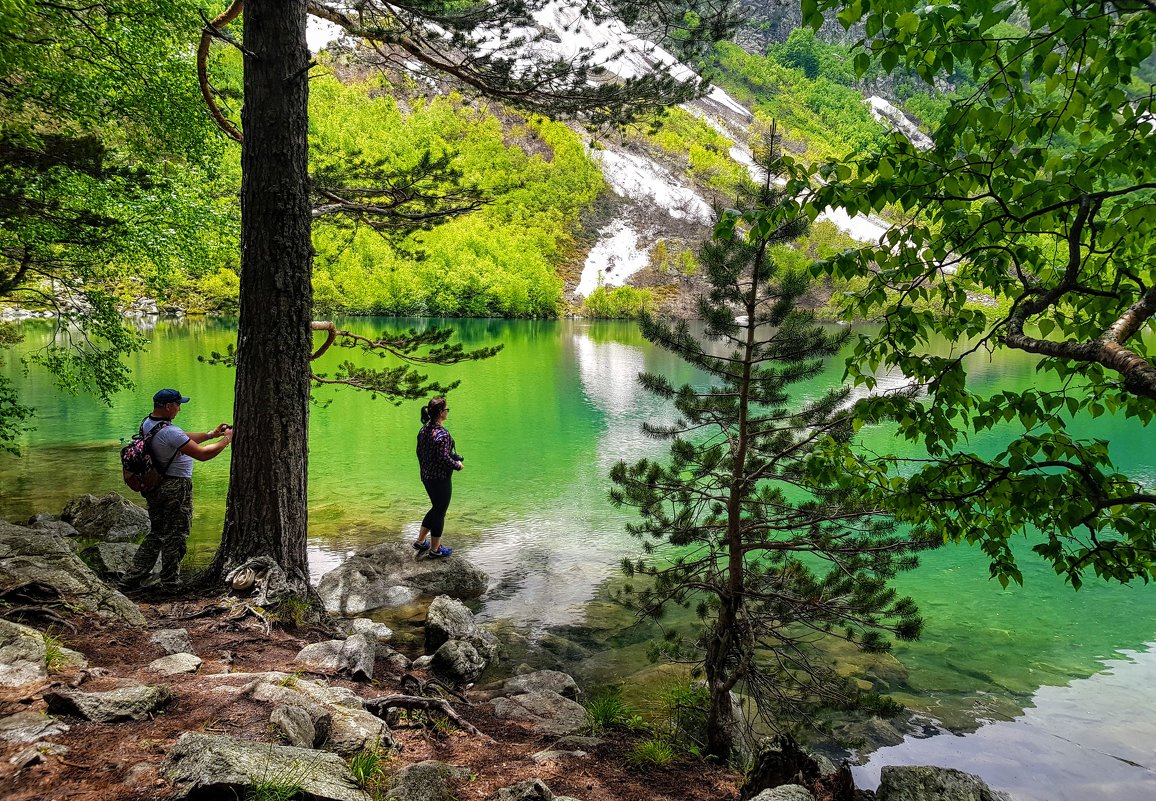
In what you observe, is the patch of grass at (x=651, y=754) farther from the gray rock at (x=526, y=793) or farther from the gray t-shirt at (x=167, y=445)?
the gray t-shirt at (x=167, y=445)

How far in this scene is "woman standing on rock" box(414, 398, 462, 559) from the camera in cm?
937

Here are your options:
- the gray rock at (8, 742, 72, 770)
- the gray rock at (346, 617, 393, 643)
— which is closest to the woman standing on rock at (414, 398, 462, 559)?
the gray rock at (346, 617, 393, 643)

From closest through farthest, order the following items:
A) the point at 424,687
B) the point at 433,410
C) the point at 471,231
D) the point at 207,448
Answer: the point at 424,687, the point at 207,448, the point at 433,410, the point at 471,231

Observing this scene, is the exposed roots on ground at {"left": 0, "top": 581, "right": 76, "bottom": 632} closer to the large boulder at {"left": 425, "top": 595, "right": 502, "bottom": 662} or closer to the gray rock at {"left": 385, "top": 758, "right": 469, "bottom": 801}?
the gray rock at {"left": 385, "top": 758, "right": 469, "bottom": 801}

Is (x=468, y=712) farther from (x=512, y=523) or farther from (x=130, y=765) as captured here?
(x=512, y=523)

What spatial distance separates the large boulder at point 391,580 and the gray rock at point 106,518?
3643mm

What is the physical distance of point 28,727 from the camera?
2.77m

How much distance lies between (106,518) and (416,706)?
8360mm

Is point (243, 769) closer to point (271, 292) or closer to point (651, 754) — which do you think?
point (651, 754)

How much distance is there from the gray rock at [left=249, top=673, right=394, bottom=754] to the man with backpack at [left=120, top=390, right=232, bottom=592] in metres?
2.74

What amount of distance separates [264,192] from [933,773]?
22.1 ft

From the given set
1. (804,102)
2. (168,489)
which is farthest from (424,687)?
(804,102)

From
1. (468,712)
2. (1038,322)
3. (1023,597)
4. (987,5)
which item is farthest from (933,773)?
(1023,597)

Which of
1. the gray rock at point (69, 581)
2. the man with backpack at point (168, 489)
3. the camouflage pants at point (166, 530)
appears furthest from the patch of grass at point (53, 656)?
the camouflage pants at point (166, 530)
